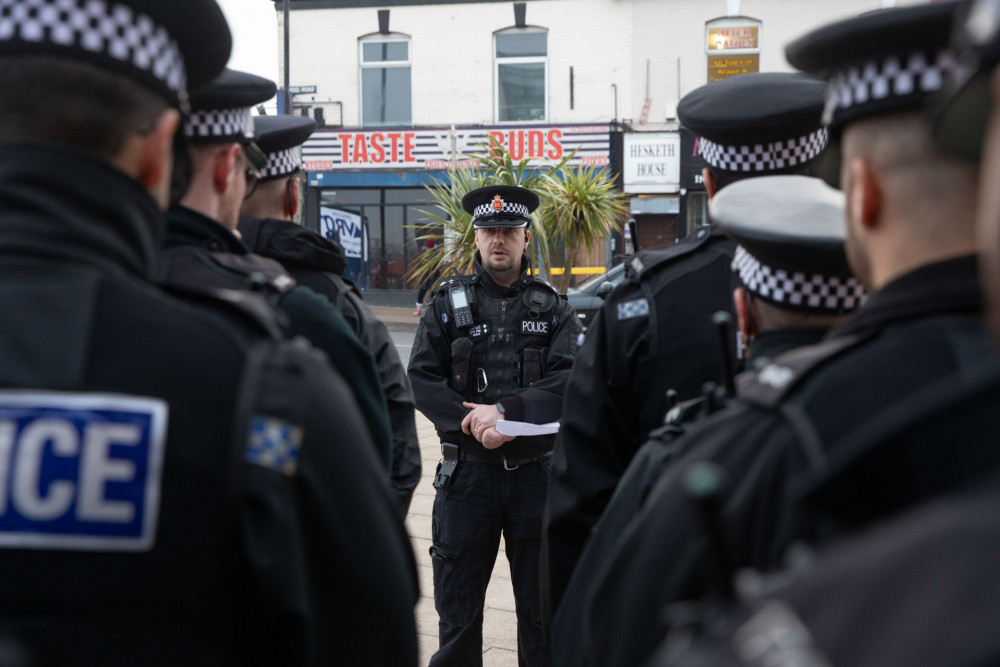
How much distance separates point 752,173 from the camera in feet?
8.41

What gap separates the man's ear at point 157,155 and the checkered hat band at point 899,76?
103 centimetres

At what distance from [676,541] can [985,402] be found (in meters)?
0.46

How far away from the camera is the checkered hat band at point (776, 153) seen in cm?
252

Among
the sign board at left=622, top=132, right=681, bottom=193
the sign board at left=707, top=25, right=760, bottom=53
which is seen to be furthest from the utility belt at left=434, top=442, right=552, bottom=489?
the sign board at left=707, top=25, right=760, bottom=53

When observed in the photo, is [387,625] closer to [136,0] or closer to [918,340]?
[918,340]

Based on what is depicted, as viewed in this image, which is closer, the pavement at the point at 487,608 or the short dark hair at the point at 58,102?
A: the short dark hair at the point at 58,102

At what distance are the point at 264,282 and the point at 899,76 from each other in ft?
4.41

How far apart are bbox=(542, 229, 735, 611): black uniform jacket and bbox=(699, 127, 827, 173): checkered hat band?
0.83 feet

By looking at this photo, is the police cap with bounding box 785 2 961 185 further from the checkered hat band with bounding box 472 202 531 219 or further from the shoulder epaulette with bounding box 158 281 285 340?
the checkered hat band with bounding box 472 202 531 219

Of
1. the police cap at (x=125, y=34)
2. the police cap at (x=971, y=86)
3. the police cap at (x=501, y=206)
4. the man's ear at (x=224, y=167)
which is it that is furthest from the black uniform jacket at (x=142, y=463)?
the police cap at (x=501, y=206)

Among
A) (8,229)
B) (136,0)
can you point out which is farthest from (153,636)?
(136,0)

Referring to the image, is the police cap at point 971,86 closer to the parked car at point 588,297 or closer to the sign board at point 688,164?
the parked car at point 588,297

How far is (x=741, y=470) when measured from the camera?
3.84 feet

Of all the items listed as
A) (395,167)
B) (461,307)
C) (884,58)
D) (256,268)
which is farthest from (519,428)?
(395,167)
